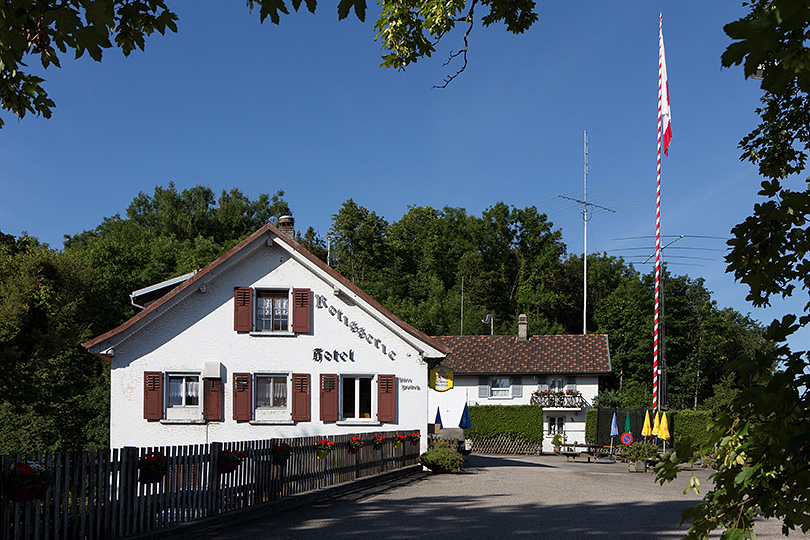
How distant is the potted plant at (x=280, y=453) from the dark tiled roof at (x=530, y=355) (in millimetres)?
30400

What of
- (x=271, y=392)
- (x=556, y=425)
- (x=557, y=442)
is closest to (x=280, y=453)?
(x=271, y=392)

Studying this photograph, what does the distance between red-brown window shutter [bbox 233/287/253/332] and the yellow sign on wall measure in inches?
223

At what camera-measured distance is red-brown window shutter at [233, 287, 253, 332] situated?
2398 cm

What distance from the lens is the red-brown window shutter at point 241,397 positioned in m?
23.7

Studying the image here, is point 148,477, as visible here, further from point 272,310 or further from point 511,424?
point 511,424

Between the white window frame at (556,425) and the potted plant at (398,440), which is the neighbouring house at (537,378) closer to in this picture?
the white window frame at (556,425)

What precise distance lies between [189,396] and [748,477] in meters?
22.7

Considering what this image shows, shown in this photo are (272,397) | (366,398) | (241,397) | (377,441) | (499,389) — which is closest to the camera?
(377,441)

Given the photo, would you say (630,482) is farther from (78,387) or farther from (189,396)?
(78,387)

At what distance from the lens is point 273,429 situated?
2392 centimetres

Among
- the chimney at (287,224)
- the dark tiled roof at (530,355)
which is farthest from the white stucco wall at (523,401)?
the chimney at (287,224)

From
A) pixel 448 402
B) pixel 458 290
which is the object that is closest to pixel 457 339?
pixel 448 402

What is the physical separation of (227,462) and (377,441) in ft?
25.5

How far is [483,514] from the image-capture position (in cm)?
1349
